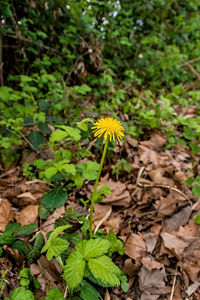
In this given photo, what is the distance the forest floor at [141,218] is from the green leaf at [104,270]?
0.43 meters

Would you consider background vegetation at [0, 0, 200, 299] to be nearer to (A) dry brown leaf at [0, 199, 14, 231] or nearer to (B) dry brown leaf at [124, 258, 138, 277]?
(A) dry brown leaf at [0, 199, 14, 231]

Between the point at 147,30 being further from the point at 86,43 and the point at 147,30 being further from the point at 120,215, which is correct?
the point at 120,215

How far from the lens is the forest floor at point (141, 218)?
1.23 metres

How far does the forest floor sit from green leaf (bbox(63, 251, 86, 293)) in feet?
1.18

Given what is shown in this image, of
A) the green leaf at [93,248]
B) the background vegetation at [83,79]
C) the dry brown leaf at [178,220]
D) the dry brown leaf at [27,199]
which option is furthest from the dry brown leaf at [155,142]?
the green leaf at [93,248]

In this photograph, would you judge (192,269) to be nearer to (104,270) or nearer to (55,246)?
(104,270)

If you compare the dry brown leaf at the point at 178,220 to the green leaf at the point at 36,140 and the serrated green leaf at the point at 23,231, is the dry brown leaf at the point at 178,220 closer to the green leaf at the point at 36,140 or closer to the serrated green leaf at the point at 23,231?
the serrated green leaf at the point at 23,231

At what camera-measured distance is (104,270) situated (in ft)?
2.92

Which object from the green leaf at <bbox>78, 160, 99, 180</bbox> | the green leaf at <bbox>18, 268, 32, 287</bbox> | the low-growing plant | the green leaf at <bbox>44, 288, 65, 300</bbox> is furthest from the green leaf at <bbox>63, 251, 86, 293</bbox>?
the green leaf at <bbox>78, 160, 99, 180</bbox>

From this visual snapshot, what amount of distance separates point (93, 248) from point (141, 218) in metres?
0.72

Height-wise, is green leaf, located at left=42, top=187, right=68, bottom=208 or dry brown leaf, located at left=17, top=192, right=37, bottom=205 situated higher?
green leaf, located at left=42, top=187, right=68, bottom=208

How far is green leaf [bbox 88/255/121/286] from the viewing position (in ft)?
2.84

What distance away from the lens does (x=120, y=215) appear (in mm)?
1626

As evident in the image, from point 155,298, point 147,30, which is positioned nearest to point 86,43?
point 147,30
